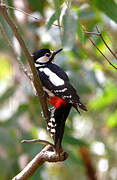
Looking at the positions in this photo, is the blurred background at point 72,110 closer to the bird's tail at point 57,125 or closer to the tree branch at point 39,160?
the bird's tail at point 57,125

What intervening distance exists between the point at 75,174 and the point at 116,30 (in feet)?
5.18

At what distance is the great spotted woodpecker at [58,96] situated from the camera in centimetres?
200

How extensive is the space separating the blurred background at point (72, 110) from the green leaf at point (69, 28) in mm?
210

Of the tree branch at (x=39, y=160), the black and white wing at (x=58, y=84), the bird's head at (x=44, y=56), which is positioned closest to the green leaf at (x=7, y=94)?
the bird's head at (x=44, y=56)

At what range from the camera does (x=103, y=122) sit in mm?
4547

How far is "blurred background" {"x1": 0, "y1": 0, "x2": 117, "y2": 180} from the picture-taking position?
10.8 ft

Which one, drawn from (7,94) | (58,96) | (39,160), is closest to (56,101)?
(58,96)

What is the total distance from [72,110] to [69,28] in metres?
1.05

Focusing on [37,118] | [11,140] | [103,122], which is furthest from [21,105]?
[103,122]

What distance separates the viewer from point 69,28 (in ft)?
7.54

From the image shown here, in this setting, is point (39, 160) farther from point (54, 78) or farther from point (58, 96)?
point (54, 78)

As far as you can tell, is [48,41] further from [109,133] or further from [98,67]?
[109,133]

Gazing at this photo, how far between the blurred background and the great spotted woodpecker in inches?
14.8

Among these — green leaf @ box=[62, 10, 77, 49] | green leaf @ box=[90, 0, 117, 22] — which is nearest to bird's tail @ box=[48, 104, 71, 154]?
green leaf @ box=[62, 10, 77, 49]
